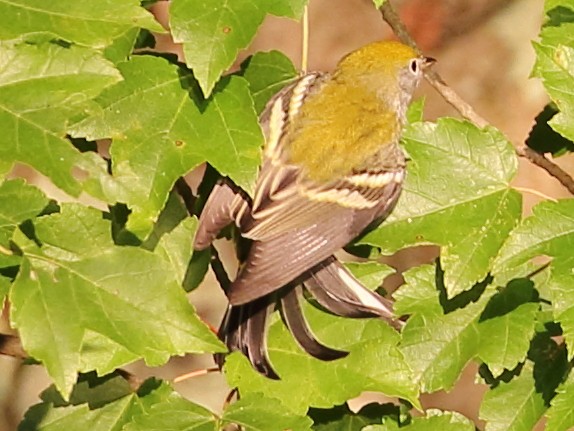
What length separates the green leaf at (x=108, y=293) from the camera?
5.91 ft

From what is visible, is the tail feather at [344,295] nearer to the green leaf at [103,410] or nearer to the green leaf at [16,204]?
the green leaf at [103,410]

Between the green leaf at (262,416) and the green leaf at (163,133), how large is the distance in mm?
363

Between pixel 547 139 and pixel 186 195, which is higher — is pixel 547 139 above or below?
above

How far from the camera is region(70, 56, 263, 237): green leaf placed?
6.66ft

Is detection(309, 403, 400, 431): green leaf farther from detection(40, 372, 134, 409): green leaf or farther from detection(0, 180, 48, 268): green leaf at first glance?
detection(0, 180, 48, 268): green leaf

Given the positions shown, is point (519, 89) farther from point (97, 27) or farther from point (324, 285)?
point (97, 27)

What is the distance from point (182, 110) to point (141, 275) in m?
0.38

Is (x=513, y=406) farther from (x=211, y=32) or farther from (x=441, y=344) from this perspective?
(x=211, y=32)

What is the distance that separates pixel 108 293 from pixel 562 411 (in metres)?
0.90

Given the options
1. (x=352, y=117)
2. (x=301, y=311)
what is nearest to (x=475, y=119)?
(x=352, y=117)

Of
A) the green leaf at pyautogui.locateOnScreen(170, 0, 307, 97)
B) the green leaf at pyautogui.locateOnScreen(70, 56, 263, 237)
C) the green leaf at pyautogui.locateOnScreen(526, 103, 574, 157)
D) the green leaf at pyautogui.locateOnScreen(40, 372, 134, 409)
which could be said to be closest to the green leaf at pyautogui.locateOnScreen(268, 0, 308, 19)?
the green leaf at pyautogui.locateOnScreen(170, 0, 307, 97)

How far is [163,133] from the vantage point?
2.08 m

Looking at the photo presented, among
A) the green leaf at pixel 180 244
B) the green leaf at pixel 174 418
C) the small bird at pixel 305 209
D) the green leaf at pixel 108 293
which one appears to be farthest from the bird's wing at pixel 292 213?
the green leaf at pixel 108 293

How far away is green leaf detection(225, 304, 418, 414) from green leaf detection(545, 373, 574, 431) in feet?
0.86
